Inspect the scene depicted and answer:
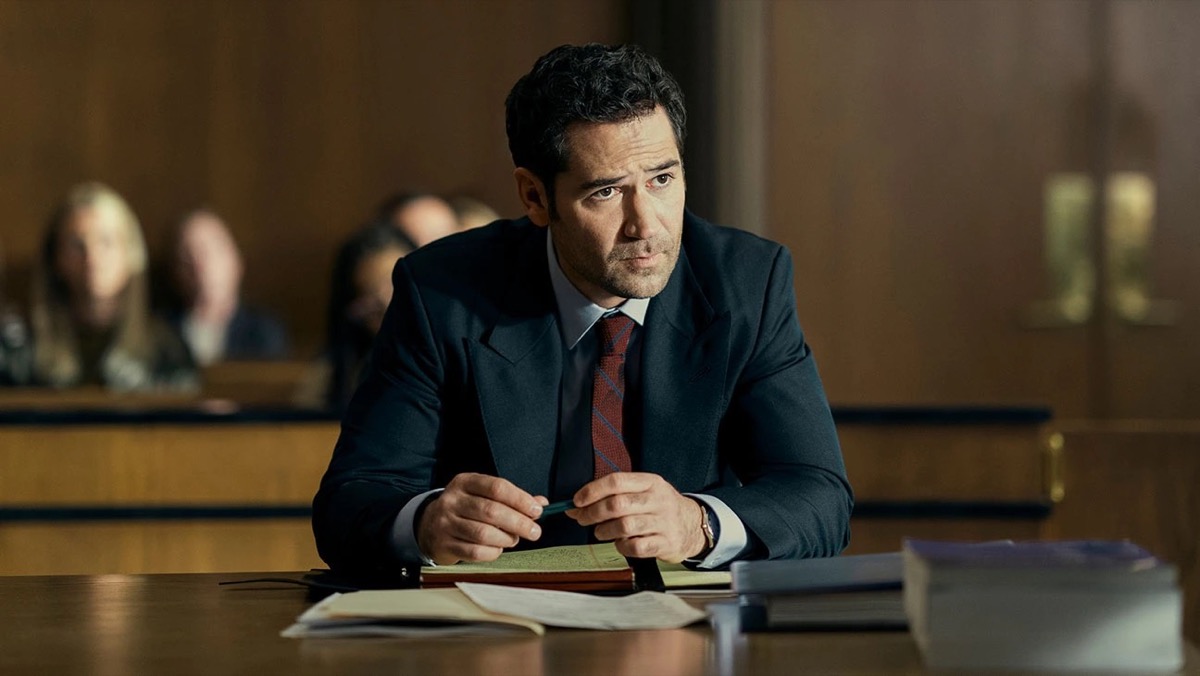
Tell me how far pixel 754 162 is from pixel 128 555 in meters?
2.39

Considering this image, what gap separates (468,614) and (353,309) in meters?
3.05

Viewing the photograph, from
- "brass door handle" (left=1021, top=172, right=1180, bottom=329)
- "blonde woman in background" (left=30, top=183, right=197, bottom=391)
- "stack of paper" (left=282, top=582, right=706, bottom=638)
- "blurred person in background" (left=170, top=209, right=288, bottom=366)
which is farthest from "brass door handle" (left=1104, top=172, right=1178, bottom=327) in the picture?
"stack of paper" (left=282, top=582, right=706, bottom=638)

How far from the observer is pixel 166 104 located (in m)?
6.84

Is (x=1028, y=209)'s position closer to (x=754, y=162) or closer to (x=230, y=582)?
(x=754, y=162)

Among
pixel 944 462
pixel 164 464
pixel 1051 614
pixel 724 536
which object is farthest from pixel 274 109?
pixel 1051 614

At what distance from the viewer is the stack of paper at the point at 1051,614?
1.28 meters

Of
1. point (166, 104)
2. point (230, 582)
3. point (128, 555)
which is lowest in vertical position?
point (128, 555)

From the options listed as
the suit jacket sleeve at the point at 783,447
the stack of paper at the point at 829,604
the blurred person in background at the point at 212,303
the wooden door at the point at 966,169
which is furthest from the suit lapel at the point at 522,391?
the blurred person in background at the point at 212,303

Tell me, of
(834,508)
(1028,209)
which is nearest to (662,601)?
(834,508)

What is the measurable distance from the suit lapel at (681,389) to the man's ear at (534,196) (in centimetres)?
18

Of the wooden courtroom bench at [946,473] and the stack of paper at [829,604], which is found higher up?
the stack of paper at [829,604]

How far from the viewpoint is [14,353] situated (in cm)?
594

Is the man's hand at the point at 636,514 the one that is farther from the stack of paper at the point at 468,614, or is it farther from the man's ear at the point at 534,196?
the man's ear at the point at 534,196

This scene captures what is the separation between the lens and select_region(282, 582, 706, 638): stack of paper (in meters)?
1.45
